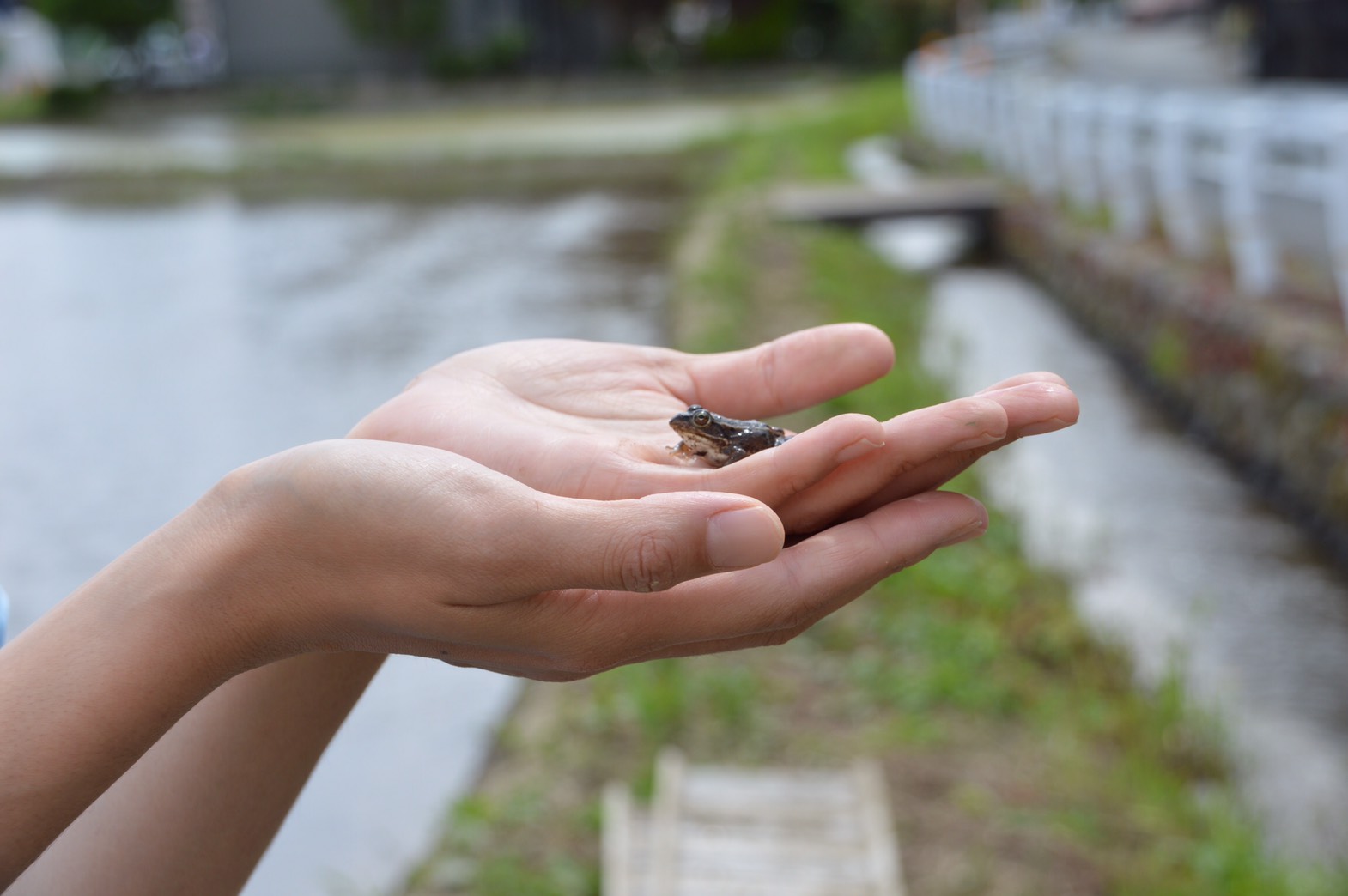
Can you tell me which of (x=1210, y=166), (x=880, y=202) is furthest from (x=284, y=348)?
(x=1210, y=166)

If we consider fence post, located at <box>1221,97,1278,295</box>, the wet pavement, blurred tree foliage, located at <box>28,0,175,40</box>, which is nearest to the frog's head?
the wet pavement

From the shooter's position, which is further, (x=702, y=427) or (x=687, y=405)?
(x=687, y=405)

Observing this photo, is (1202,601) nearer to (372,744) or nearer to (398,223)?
(372,744)

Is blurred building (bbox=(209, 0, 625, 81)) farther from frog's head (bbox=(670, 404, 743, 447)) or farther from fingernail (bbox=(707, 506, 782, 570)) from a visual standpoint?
fingernail (bbox=(707, 506, 782, 570))

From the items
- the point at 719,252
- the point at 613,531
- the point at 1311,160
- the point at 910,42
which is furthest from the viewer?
the point at 910,42

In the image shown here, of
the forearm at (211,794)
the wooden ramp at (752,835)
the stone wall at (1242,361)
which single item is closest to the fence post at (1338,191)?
the stone wall at (1242,361)

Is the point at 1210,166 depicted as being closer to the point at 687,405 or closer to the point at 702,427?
the point at 687,405

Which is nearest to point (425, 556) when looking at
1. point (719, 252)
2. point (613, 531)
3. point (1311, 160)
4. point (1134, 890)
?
point (613, 531)
